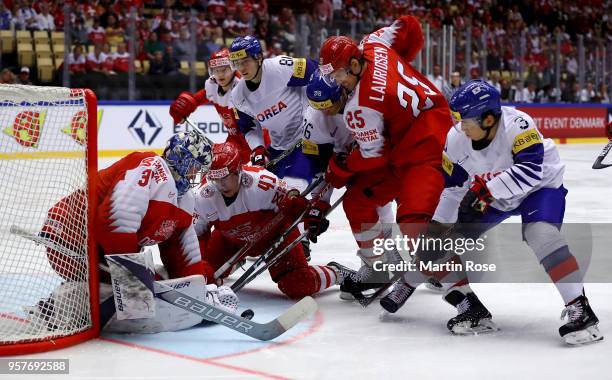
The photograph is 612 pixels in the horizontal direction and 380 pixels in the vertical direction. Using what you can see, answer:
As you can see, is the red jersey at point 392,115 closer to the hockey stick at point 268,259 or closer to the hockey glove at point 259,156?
the hockey stick at point 268,259

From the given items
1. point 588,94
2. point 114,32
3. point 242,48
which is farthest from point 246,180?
point 588,94

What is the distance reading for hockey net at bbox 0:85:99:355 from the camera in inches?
117

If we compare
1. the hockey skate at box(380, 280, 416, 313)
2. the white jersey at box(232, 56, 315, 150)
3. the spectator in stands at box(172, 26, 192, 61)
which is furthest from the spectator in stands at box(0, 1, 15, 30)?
the hockey skate at box(380, 280, 416, 313)

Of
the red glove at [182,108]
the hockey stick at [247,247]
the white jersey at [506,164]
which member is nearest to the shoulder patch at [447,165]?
the white jersey at [506,164]

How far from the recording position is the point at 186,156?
10.5ft

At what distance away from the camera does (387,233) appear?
4234mm

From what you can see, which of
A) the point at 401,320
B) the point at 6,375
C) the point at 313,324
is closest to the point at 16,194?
the point at 6,375

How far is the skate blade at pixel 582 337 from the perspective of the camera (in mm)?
3004

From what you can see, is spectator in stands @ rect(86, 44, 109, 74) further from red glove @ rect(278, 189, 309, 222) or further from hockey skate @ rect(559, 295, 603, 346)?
hockey skate @ rect(559, 295, 603, 346)

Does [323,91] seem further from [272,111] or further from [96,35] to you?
[96,35]

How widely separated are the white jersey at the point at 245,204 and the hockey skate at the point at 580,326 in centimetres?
134

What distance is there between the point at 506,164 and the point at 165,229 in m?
1.24

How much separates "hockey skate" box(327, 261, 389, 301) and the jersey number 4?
0.73m

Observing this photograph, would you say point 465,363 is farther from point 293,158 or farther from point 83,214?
point 293,158
